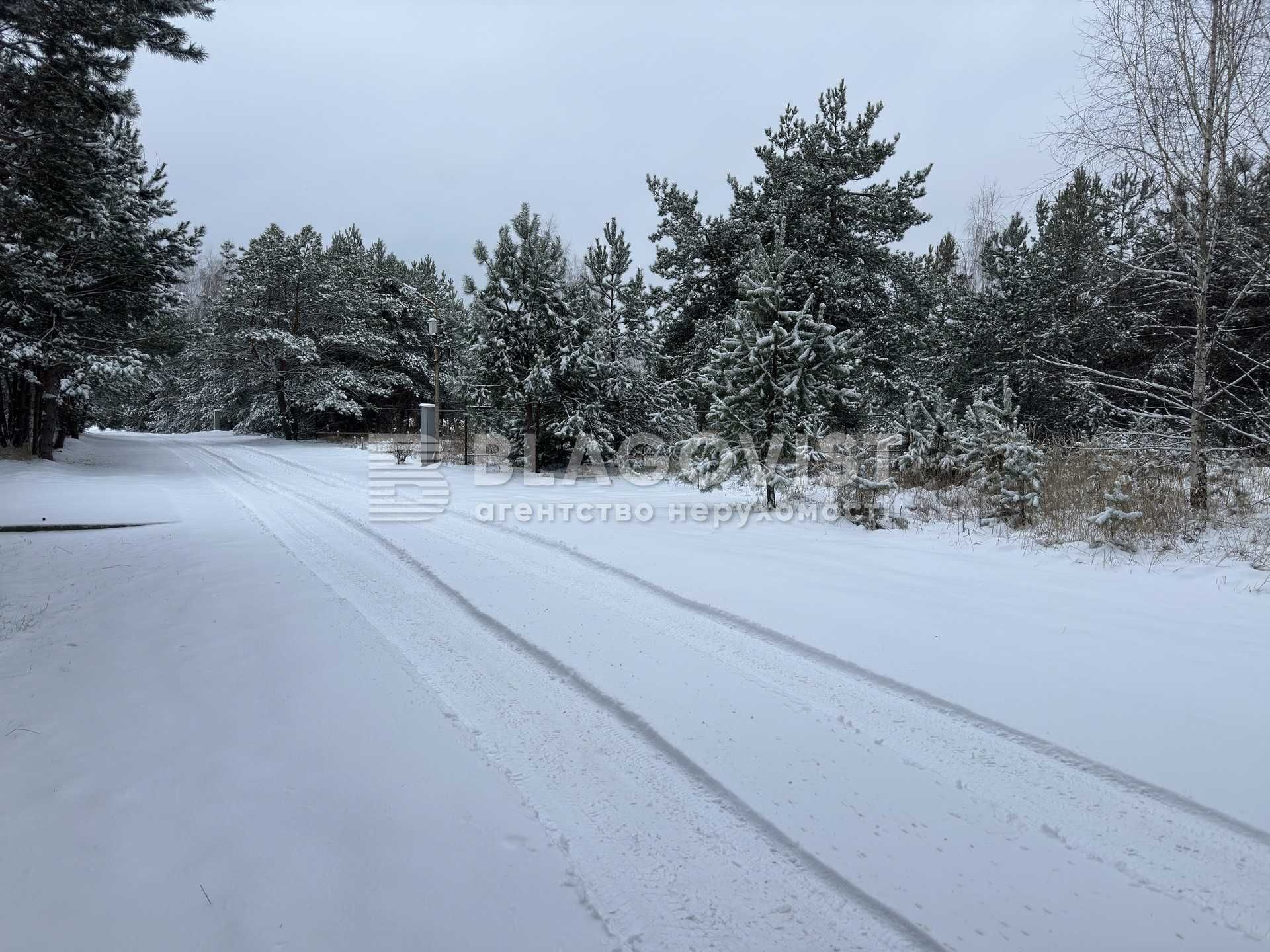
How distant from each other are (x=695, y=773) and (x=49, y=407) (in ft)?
72.6

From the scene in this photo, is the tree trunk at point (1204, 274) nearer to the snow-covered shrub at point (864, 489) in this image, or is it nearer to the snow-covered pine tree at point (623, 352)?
the snow-covered shrub at point (864, 489)

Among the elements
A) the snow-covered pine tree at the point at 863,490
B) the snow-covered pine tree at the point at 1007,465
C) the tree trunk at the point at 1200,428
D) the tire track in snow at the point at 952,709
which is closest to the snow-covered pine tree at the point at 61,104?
the tire track in snow at the point at 952,709

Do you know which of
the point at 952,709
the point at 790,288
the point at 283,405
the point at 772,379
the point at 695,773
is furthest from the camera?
the point at 283,405

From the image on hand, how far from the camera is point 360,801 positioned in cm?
242

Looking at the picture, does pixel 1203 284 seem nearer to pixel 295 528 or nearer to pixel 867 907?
pixel 867 907

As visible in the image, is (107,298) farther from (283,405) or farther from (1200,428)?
(1200,428)

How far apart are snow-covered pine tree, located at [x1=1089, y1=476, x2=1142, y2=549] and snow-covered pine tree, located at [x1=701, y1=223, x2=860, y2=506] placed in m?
3.58

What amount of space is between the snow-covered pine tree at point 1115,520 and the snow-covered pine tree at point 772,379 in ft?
11.7

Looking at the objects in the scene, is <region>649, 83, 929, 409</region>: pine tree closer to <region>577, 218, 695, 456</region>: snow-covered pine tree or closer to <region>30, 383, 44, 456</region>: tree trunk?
<region>577, 218, 695, 456</region>: snow-covered pine tree

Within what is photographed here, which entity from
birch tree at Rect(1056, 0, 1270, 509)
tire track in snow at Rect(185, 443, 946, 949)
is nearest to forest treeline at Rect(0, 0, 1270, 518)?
birch tree at Rect(1056, 0, 1270, 509)

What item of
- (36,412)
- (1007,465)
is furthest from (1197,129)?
(36,412)

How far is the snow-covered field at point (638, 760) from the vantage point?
6.25ft

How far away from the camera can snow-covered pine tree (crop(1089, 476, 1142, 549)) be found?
19.4ft

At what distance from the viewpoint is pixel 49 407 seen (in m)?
16.9
